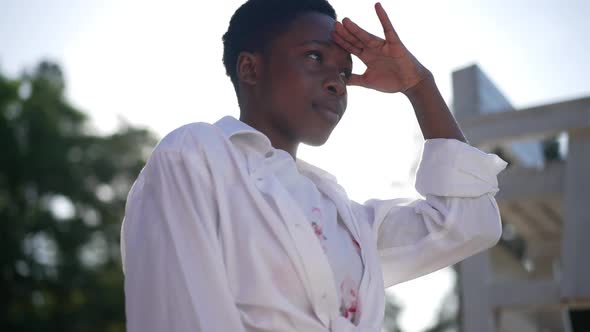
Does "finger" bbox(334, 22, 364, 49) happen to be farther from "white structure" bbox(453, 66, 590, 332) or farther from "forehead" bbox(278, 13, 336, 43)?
"white structure" bbox(453, 66, 590, 332)

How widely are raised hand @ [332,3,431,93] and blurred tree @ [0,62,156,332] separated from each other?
15875mm

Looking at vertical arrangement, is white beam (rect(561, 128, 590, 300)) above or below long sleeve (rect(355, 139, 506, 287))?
below

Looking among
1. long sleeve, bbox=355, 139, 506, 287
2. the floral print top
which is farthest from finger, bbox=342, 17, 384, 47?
the floral print top

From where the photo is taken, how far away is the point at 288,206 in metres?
1.96

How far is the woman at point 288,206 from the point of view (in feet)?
5.92

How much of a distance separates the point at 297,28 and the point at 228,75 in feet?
1.12

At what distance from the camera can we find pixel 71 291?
17.9 metres

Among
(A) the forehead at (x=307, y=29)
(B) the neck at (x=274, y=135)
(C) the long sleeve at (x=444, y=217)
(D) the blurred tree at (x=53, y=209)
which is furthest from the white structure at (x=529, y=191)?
(D) the blurred tree at (x=53, y=209)

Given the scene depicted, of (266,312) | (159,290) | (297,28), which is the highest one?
(297,28)

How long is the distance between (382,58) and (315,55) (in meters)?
0.29

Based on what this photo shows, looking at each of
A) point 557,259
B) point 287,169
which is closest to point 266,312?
point 287,169

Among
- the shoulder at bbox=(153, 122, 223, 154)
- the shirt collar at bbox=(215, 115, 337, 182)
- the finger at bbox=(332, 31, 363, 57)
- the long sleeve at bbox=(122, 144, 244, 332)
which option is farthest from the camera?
the finger at bbox=(332, 31, 363, 57)

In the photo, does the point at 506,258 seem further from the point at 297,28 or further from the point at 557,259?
the point at 297,28

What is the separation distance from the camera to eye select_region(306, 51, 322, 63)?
7.64 ft
